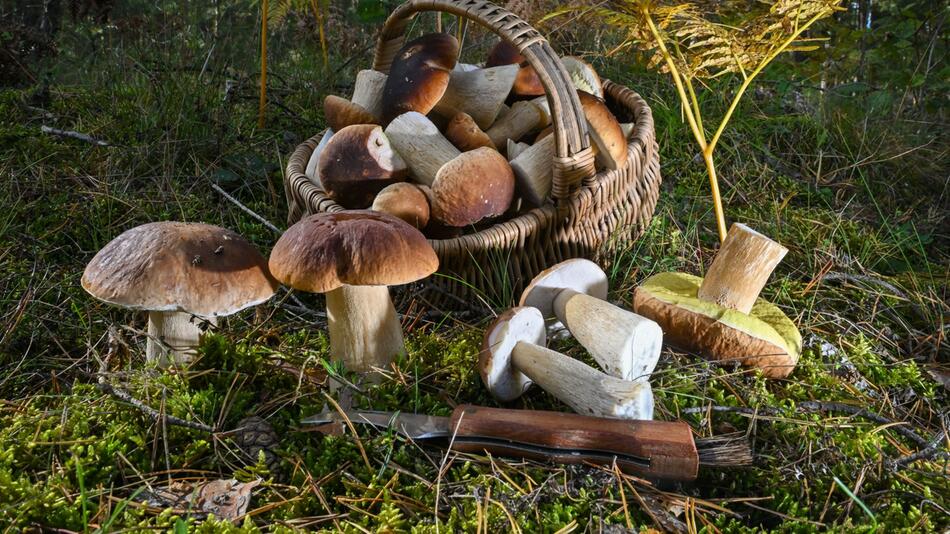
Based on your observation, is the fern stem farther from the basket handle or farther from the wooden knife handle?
the wooden knife handle

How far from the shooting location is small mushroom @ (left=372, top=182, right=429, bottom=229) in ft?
6.79

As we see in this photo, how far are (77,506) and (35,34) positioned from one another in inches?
145

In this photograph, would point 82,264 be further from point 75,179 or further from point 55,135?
point 55,135

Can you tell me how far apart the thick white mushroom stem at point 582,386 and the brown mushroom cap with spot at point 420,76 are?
1.19 meters

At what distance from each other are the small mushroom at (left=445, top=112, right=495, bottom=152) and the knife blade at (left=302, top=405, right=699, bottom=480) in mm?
1189

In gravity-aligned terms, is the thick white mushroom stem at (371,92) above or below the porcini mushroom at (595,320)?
above

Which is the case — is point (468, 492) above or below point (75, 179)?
below

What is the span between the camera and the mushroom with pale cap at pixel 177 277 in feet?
5.20

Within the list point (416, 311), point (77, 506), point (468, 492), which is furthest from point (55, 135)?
point (468, 492)

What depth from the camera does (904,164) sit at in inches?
130

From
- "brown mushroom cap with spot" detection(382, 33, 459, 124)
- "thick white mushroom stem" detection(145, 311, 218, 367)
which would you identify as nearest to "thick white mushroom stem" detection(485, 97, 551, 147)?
"brown mushroom cap with spot" detection(382, 33, 459, 124)

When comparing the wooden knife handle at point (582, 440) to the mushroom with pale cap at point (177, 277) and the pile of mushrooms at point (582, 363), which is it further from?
the mushroom with pale cap at point (177, 277)

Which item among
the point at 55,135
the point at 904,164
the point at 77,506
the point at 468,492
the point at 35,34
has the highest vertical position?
the point at 35,34

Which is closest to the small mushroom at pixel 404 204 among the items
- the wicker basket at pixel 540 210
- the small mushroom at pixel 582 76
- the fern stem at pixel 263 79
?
the wicker basket at pixel 540 210
